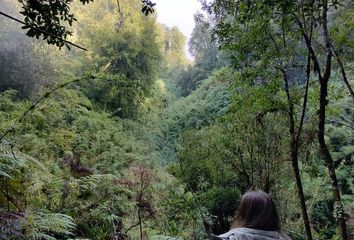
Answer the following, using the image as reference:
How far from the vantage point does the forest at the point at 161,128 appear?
12.0 feet

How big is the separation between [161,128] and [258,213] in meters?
15.6

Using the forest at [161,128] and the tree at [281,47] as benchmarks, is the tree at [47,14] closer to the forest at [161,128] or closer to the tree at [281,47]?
the forest at [161,128]

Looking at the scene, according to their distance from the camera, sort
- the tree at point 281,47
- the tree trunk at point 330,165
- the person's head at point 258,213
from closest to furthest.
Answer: the person's head at point 258,213, the tree at point 281,47, the tree trunk at point 330,165

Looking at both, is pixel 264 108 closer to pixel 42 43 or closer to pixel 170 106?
pixel 42 43

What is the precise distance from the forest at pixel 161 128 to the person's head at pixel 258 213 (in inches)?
9.4

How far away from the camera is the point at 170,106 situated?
69.8 feet

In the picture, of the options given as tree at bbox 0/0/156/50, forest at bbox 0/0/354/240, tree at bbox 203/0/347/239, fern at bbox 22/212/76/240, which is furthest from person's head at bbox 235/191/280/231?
tree at bbox 203/0/347/239

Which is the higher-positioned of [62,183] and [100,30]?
[100,30]

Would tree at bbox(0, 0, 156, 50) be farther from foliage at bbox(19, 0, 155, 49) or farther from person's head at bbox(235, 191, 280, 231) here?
person's head at bbox(235, 191, 280, 231)

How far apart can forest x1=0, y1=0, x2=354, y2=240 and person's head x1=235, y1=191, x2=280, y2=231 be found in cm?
24

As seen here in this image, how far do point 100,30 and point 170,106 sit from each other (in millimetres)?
7387

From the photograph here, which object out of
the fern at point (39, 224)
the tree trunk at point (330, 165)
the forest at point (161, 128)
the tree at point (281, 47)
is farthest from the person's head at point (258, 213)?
the tree trunk at point (330, 165)

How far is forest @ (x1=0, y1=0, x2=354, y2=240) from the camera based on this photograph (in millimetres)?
3670

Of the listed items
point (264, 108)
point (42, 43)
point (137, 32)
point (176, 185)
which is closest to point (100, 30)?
point (137, 32)
